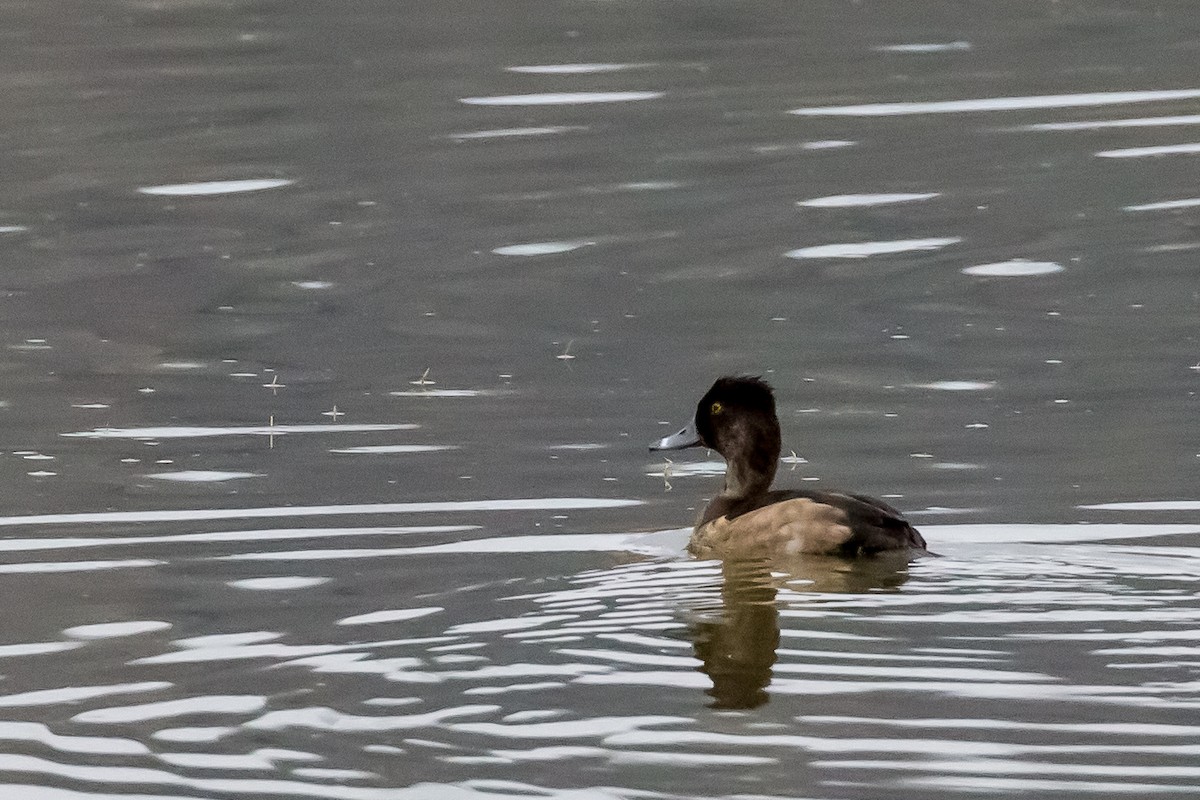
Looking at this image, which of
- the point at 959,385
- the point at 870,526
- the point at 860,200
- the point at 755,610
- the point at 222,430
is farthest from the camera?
the point at 860,200

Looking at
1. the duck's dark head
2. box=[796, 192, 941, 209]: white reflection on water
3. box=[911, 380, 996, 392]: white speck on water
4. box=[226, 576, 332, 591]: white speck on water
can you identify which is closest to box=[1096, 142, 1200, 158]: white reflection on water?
box=[796, 192, 941, 209]: white reflection on water

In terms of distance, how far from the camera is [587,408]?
14297 mm

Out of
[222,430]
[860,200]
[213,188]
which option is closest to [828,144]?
[860,200]

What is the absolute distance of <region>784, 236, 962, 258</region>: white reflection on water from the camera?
1902 cm

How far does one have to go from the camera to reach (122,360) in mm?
16219

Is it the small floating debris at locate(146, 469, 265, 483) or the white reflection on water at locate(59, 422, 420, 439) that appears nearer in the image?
the small floating debris at locate(146, 469, 265, 483)

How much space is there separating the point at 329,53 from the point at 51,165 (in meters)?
7.42

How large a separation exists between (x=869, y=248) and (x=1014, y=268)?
1.21 meters

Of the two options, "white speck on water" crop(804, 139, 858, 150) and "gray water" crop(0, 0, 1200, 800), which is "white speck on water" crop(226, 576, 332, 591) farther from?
"white speck on water" crop(804, 139, 858, 150)

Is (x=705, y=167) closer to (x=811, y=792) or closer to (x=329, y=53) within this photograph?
(x=329, y=53)

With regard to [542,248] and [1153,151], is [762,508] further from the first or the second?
[1153,151]

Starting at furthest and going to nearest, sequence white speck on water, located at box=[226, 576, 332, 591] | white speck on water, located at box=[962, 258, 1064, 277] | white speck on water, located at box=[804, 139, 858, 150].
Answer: white speck on water, located at box=[804, 139, 858, 150] → white speck on water, located at box=[962, 258, 1064, 277] → white speck on water, located at box=[226, 576, 332, 591]

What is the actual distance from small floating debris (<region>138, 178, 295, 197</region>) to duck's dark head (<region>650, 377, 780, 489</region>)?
11.0m

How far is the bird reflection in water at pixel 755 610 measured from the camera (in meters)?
8.50
